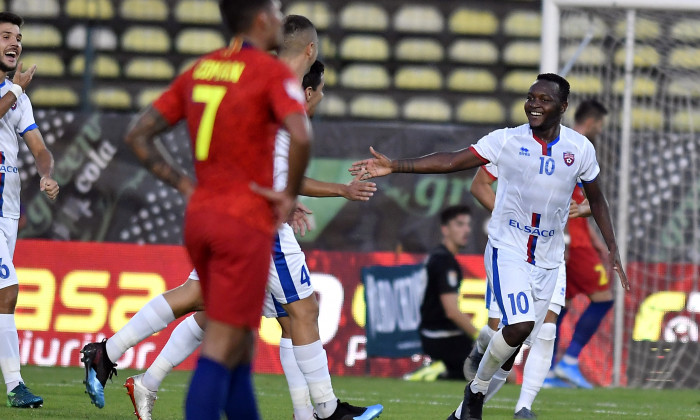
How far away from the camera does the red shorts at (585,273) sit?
10258 millimetres

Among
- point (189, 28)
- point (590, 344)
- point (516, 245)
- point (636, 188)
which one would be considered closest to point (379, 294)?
point (590, 344)

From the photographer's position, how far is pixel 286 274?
19.0ft

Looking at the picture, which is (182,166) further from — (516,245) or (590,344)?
(516,245)

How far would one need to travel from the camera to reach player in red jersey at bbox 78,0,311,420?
12.4 ft

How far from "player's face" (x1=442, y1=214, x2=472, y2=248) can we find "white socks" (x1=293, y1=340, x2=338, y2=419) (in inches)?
186

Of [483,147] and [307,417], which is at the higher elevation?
[483,147]

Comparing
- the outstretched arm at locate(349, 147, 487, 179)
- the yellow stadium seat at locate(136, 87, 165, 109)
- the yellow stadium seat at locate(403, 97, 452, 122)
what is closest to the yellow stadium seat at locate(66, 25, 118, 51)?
the yellow stadium seat at locate(136, 87, 165, 109)

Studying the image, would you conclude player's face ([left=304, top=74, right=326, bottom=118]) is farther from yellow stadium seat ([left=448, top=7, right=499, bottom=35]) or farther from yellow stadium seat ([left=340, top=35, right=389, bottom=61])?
yellow stadium seat ([left=448, top=7, right=499, bottom=35])

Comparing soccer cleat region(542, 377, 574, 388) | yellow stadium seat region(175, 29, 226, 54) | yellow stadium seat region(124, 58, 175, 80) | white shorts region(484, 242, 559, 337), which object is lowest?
soccer cleat region(542, 377, 574, 388)

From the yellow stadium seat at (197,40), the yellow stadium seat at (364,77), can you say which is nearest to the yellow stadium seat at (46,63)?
the yellow stadium seat at (197,40)

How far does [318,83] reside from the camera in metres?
6.25

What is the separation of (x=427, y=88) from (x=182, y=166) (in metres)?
4.81

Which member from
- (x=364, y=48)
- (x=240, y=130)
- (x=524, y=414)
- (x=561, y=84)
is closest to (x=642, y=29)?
(x=364, y=48)

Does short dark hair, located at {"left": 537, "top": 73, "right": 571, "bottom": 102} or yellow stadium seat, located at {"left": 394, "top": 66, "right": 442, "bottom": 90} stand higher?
short dark hair, located at {"left": 537, "top": 73, "right": 571, "bottom": 102}
